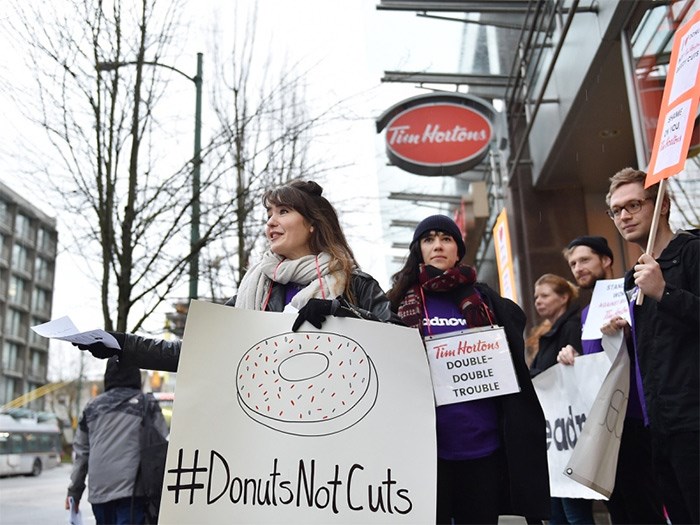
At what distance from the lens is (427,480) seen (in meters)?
2.38

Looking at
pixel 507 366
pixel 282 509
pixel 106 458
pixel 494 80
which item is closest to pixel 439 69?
pixel 494 80

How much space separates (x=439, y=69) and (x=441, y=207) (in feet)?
18.5

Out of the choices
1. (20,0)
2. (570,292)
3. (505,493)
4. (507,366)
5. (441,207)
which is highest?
(441,207)

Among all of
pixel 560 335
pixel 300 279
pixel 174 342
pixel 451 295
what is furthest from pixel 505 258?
pixel 174 342

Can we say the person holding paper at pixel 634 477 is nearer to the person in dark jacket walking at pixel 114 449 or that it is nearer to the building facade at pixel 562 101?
the building facade at pixel 562 101

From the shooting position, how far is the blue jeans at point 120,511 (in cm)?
554

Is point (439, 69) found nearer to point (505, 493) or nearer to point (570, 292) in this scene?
point (570, 292)

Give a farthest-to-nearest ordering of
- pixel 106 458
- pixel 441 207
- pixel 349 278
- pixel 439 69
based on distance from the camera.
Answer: pixel 441 207 < pixel 439 69 < pixel 106 458 < pixel 349 278

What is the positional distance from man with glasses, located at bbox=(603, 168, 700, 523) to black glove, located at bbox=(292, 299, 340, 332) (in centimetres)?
121

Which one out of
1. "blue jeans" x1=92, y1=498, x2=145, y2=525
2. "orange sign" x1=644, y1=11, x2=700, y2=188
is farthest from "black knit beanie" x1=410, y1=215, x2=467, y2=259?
"blue jeans" x1=92, y1=498, x2=145, y2=525

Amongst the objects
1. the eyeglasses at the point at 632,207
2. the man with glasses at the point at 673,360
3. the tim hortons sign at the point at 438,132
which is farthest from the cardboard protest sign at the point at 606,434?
the tim hortons sign at the point at 438,132

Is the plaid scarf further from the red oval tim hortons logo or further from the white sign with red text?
the red oval tim hortons logo

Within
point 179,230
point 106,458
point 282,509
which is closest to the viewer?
point 282,509

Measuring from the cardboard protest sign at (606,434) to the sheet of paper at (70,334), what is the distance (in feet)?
6.92
